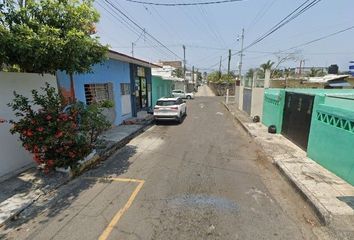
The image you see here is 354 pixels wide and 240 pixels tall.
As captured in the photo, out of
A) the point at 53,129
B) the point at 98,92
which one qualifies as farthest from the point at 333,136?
the point at 98,92

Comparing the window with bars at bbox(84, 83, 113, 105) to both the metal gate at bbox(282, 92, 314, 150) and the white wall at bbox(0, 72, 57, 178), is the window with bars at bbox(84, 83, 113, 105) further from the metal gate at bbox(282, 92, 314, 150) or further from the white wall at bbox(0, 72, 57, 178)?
the metal gate at bbox(282, 92, 314, 150)

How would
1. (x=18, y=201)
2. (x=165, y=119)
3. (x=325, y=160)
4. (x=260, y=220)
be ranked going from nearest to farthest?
(x=260, y=220) < (x=18, y=201) < (x=325, y=160) < (x=165, y=119)

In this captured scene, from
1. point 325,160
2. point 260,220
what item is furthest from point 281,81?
point 260,220

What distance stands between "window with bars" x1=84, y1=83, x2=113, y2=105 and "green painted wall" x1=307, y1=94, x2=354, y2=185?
816 cm

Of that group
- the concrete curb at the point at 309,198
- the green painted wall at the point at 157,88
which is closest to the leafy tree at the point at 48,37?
the concrete curb at the point at 309,198

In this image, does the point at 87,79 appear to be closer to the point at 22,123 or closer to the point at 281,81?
the point at 22,123

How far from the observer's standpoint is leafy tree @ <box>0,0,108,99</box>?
466cm

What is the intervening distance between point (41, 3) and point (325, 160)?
26.9ft

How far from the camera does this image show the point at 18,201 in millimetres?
4297

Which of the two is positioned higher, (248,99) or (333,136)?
(333,136)

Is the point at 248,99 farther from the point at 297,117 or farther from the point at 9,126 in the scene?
the point at 9,126

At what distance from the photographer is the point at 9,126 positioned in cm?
538

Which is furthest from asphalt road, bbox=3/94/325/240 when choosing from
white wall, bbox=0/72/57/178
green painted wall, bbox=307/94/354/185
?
white wall, bbox=0/72/57/178

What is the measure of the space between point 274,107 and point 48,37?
31.2ft
